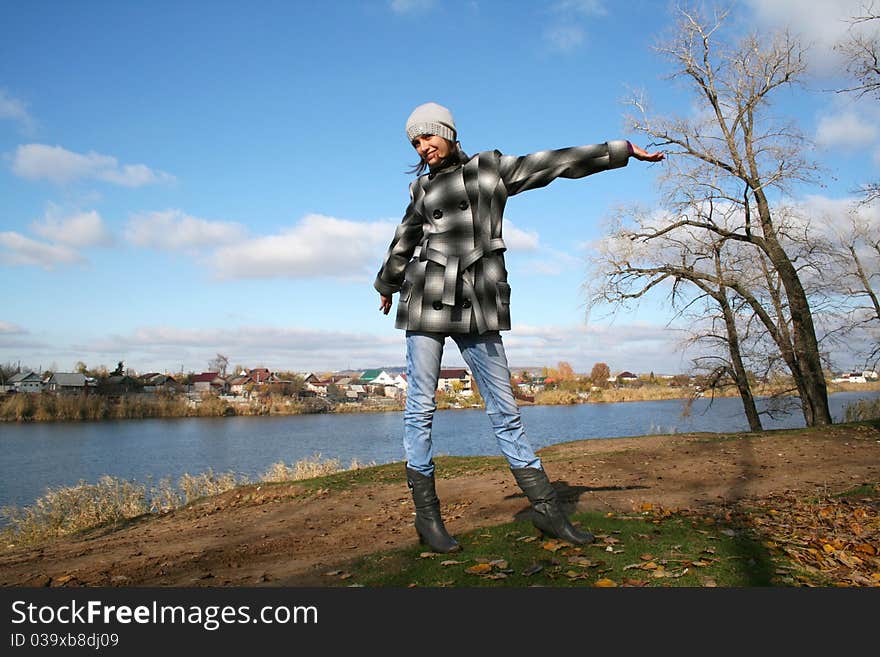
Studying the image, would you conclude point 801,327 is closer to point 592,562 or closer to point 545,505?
point 545,505

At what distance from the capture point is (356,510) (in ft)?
21.7

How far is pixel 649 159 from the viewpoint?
12.1 ft

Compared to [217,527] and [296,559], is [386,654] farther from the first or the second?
[217,527]

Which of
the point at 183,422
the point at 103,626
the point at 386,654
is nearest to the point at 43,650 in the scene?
the point at 103,626

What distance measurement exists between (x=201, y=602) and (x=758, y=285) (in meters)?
15.7

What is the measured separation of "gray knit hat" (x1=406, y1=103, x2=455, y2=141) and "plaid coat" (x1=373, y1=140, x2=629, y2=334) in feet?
0.78

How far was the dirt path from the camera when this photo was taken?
14.1ft

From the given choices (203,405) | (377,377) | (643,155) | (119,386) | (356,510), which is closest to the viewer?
(643,155)

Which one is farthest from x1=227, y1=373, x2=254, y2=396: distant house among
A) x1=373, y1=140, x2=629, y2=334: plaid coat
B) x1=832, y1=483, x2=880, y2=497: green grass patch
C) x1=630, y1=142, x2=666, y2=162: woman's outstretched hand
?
x1=630, y1=142, x2=666, y2=162: woman's outstretched hand

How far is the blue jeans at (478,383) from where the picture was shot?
3.81m

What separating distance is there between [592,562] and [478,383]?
3.97 feet

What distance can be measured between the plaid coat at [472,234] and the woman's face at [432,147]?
0.33 ft

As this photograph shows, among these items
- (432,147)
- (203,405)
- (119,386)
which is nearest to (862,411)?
(432,147)

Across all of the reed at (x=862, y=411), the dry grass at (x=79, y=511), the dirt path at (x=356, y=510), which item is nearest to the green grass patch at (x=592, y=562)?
the dirt path at (x=356, y=510)
